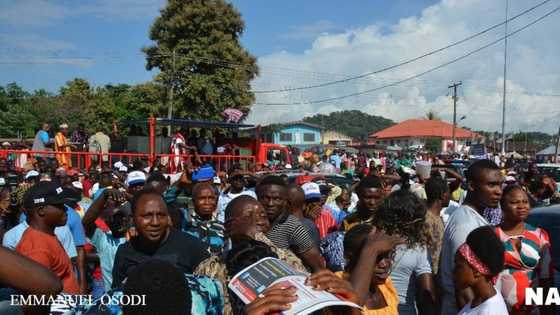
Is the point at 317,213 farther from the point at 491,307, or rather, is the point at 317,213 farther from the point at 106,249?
the point at 491,307

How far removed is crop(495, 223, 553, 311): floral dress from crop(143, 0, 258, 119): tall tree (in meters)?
27.3

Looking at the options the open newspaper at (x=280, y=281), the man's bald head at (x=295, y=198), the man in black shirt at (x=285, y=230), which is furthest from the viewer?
the man's bald head at (x=295, y=198)

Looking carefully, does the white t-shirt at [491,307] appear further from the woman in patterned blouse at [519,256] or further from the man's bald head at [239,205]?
the man's bald head at [239,205]

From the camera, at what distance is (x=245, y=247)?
91.5 inches

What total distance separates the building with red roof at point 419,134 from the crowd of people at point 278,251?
3139 inches

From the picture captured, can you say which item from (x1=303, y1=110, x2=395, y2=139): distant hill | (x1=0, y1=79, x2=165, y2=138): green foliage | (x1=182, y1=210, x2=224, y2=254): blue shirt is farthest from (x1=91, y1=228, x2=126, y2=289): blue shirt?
(x1=303, y1=110, x2=395, y2=139): distant hill

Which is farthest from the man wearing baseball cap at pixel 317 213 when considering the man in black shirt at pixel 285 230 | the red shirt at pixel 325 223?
the man in black shirt at pixel 285 230

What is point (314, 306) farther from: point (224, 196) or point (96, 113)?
point (96, 113)

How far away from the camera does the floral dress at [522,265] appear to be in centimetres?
355

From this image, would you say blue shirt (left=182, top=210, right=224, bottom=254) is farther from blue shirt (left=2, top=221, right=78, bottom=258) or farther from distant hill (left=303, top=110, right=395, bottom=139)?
distant hill (left=303, top=110, right=395, bottom=139)

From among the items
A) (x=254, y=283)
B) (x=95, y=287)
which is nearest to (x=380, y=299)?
(x=254, y=283)

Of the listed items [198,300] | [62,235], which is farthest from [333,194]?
[198,300]

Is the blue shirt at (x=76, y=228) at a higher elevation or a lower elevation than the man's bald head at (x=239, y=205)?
lower

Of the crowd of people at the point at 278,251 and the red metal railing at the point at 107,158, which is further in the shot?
the red metal railing at the point at 107,158
